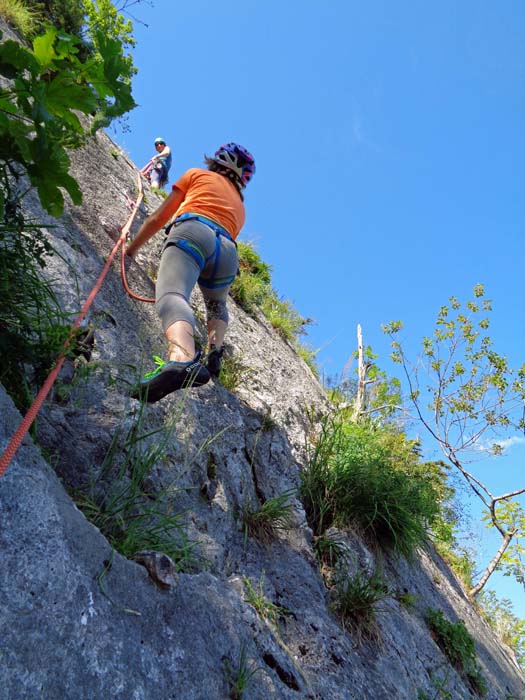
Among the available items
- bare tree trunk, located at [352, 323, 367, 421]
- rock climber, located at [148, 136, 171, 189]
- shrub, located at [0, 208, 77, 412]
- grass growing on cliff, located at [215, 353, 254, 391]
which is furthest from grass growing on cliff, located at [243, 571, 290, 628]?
rock climber, located at [148, 136, 171, 189]

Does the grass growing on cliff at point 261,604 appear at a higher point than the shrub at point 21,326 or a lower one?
lower

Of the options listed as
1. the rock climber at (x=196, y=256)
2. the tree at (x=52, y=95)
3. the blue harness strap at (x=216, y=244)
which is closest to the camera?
the tree at (x=52, y=95)

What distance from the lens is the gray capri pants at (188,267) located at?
3.30 metres

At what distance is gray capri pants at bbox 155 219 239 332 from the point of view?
10.8 ft

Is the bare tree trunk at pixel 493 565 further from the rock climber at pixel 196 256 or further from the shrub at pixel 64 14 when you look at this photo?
the shrub at pixel 64 14

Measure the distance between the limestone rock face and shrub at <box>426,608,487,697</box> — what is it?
0.43ft

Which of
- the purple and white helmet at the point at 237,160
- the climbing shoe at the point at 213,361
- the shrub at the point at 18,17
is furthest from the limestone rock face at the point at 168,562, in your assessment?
the shrub at the point at 18,17

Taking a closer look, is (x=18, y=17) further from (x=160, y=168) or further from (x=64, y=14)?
(x=160, y=168)

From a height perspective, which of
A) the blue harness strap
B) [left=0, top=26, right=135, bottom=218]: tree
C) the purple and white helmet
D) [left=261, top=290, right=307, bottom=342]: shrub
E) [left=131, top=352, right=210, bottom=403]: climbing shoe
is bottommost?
[left=131, top=352, right=210, bottom=403]: climbing shoe

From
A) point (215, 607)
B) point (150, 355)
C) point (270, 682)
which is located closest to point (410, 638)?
point (270, 682)

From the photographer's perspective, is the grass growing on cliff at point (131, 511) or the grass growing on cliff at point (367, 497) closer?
the grass growing on cliff at point (131, 511)

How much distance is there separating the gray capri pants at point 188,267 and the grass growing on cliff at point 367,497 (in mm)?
1681

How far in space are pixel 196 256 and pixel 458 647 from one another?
3711 mm

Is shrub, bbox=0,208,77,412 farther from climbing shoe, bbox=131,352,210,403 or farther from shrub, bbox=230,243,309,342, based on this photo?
shrub, bbox=230,243,309,342
